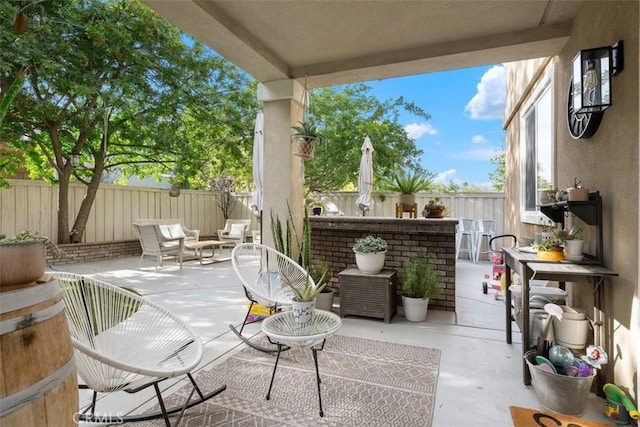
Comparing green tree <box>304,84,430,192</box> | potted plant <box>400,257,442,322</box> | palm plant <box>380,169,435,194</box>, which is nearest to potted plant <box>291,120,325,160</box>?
palm plant <box>380,169,435,194</box>

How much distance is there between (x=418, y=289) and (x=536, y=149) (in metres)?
2.56

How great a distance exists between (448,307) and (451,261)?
552 millimetres

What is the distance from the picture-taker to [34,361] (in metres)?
0.89

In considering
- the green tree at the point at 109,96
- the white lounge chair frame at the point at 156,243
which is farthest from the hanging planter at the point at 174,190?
the white lounge chair frame at the point at 156,243

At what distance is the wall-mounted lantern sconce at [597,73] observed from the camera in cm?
209

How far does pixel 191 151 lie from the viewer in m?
7.70

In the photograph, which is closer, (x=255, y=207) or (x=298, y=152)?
(x=298, y=152)

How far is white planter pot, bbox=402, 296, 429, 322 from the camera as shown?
3541 millimetres

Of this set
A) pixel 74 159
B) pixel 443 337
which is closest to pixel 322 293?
pixel 443 337

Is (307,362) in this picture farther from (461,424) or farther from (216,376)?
(461,424)

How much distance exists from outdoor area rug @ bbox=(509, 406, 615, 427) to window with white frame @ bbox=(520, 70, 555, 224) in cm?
236

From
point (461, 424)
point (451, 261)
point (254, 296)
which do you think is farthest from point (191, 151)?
point (461, 424)

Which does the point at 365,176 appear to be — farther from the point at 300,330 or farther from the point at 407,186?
the point at 300,330

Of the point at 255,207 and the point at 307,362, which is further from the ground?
the point at 255,207
